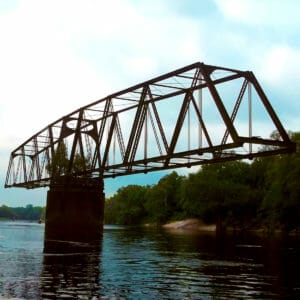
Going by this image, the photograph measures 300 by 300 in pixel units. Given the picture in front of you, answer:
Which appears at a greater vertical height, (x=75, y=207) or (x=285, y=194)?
(x=285, y=194)

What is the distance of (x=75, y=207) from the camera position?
6331 centimetres

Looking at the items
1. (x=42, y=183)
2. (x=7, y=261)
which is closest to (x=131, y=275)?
(x=7, y=261)

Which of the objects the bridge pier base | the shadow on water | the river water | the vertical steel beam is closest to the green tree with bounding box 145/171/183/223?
the bridge pier base

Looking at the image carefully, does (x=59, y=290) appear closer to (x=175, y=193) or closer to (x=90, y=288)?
(x=90, y=288)

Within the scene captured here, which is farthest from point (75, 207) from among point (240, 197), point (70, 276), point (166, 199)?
point (166, 199)

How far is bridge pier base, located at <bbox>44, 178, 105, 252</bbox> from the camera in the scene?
62.0 m

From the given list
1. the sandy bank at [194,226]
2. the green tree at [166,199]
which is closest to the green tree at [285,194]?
the sandy bank at [194,226]

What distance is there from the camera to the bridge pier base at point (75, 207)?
62.0m

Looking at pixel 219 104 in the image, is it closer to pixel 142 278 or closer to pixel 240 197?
pixel 142 278

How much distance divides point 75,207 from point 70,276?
4053 cm

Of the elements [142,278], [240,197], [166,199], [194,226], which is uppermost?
[166,199]

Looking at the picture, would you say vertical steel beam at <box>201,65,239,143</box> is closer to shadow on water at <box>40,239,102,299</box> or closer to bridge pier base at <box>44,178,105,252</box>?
shadow on water at <box>40,239,102,299</box>

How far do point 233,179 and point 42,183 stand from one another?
59222mm

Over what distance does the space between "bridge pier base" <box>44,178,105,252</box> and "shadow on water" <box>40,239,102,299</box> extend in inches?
1076
